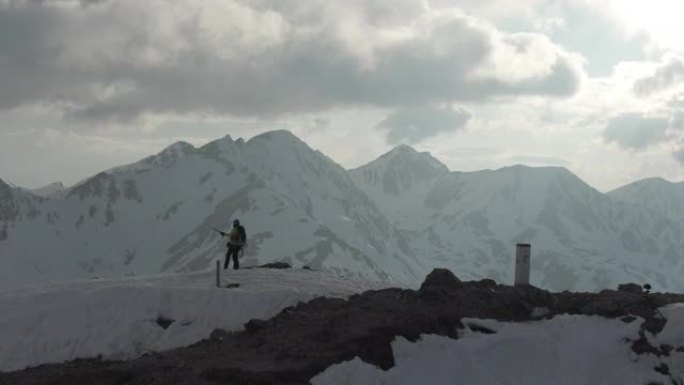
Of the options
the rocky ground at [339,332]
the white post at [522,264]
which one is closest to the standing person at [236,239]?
the rocky ground at [339,332]

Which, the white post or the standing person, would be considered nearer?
the white post

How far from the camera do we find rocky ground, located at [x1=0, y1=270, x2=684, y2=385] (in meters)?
17.9

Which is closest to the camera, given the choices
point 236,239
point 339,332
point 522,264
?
point 339,332

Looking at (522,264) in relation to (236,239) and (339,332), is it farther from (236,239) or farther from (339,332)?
(236,239)

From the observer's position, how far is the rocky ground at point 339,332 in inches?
704

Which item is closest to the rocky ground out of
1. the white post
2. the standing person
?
the white post

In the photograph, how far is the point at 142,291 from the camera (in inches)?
1078

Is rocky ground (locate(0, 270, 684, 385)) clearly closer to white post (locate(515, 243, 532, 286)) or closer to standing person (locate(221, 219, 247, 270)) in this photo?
white post (locate(515, 243, 532, 286))

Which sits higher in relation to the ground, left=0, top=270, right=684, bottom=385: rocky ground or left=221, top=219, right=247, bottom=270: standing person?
left=221, top=219, right=247, bottom=270: standing person

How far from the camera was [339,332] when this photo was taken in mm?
19547

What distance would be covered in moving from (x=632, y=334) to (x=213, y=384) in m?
10.5

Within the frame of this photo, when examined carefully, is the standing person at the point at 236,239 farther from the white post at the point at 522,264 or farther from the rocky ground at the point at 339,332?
the white post at the point at 522,264

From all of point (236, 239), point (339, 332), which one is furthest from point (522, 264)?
point (236, 239)

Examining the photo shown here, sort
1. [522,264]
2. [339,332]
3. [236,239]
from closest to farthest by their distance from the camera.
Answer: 1. [339,332]
2. [522,264]
3. [236,239]
